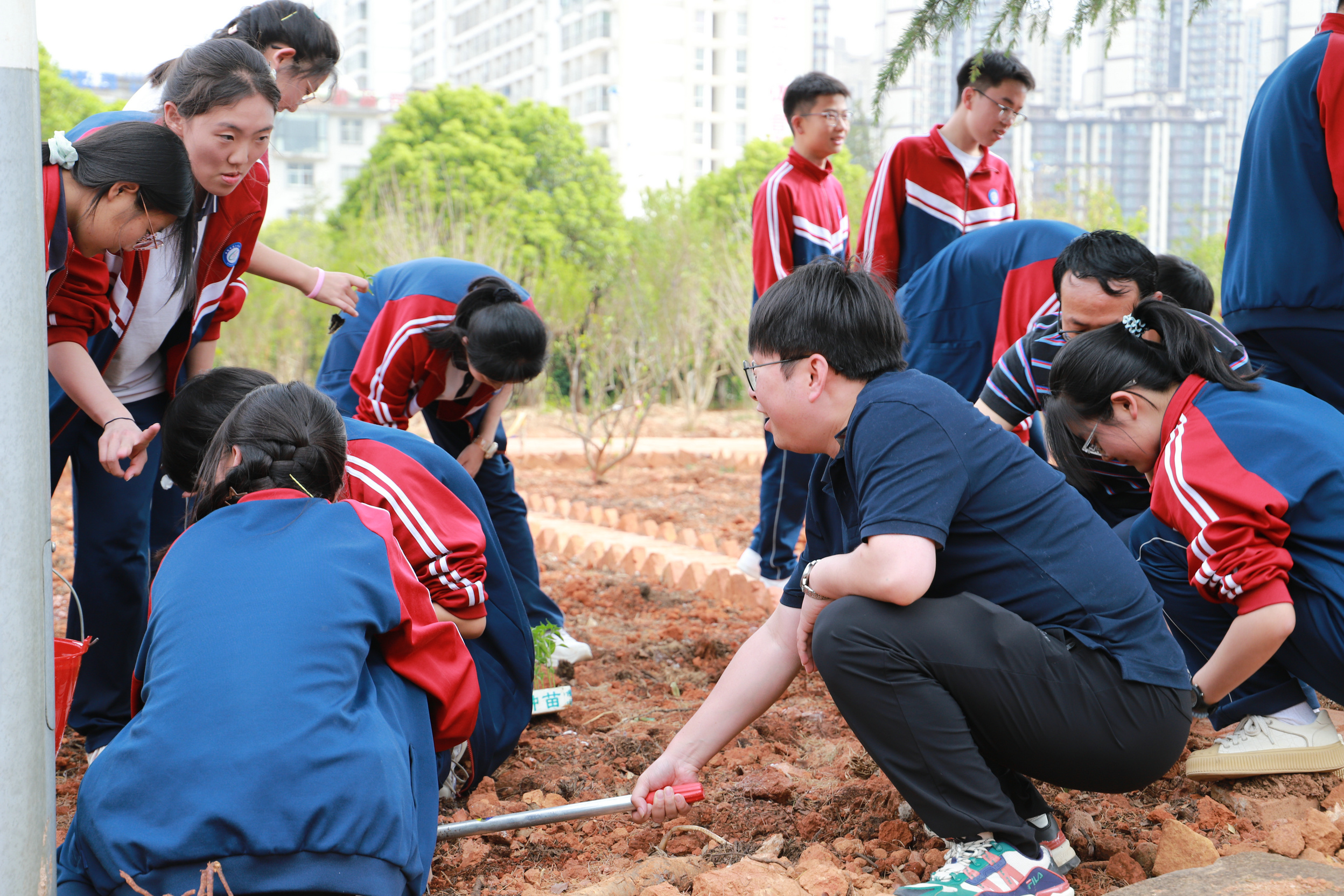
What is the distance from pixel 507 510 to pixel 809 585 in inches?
77.7

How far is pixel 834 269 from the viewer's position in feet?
6.41

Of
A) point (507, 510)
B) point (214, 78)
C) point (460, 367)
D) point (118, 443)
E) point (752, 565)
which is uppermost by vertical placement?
point (214, 78)

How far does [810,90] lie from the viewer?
4.71 metres

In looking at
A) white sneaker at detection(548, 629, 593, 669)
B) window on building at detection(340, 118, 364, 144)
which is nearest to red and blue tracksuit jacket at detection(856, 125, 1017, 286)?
white sneaker at detection(548, 629, 593, 669)

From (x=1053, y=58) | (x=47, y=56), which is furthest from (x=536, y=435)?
(x=1053, y=58)

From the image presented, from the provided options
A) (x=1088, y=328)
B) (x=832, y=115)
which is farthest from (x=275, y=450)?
(x=832, y=115)

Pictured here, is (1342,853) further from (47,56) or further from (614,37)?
(614,37)

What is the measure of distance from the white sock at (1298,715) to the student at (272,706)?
1812mm

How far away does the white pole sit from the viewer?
1.41 m

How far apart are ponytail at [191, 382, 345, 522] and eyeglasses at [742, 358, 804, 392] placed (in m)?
0.72

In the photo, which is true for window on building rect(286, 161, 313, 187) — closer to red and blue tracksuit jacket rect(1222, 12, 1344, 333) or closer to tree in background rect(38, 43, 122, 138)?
tree in background rect(38, 43, 122, 138)

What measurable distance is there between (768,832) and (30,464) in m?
1.50

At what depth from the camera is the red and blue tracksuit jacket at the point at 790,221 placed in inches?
183

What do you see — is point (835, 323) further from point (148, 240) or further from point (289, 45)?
point (289, 45)
